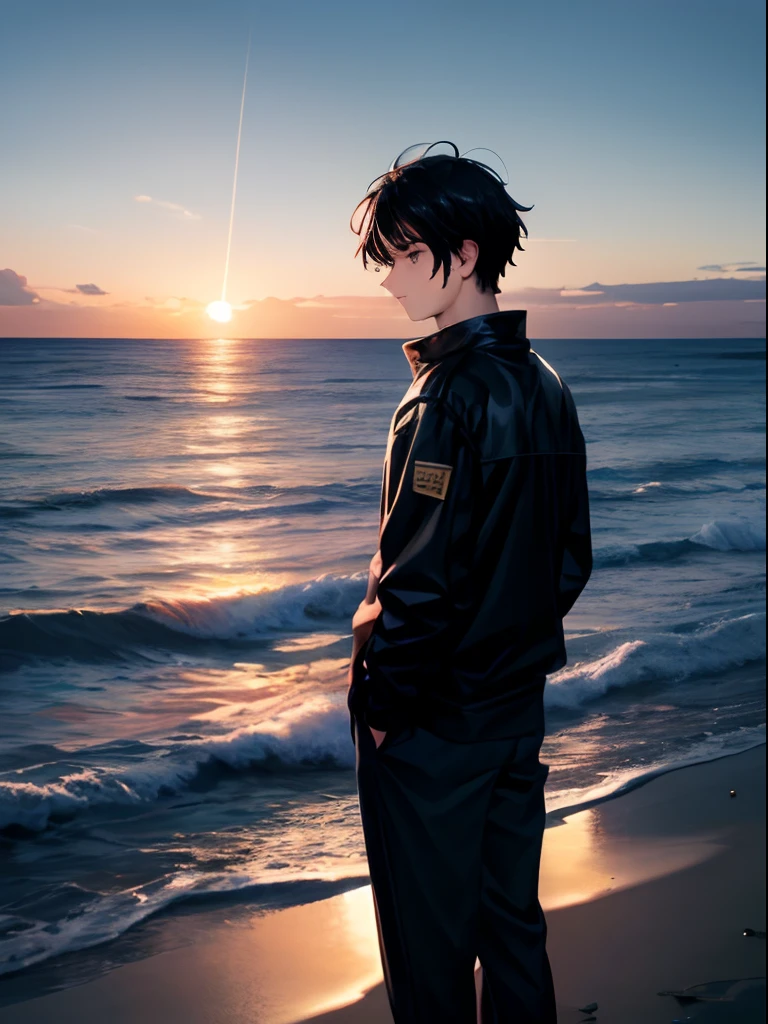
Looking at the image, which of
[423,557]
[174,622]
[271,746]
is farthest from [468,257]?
[174,622]

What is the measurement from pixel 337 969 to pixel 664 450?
62.0ft

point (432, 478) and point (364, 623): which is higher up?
point (432, 478)

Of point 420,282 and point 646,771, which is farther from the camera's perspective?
point 646,771

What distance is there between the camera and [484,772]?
68.5 inches

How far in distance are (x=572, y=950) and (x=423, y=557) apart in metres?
1.79

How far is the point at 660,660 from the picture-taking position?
5812 mm

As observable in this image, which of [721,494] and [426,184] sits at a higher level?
[426,184]

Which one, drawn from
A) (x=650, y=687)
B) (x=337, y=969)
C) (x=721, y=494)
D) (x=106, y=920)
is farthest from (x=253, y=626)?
(x=721, y=494)

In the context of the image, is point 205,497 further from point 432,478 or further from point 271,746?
point 432,478

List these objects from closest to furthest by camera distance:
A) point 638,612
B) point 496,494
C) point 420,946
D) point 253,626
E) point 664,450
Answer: point 496,494
point 420,946
point 638,612
point 253,626
point 664,450

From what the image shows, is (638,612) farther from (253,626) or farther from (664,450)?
(664,450)

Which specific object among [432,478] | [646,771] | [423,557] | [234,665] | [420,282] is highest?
[420,282]

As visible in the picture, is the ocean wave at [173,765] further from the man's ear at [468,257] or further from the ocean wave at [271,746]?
the man's ear at [468,257]

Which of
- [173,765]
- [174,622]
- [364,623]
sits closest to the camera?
[364,623]
